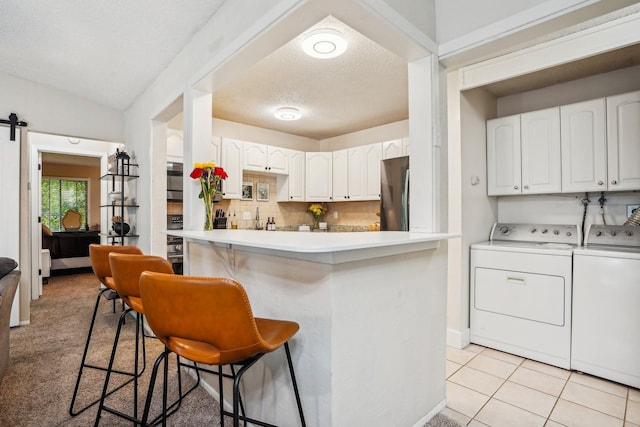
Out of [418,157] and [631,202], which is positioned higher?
[418,157]

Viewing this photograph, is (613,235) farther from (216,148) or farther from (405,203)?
(216,148)

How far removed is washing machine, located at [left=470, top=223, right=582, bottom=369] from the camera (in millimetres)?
2533

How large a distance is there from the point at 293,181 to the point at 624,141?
3.74m

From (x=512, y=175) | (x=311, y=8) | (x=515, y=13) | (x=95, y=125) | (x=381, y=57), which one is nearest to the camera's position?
(x=311, y=8)

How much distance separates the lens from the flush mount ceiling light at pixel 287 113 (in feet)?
13.1

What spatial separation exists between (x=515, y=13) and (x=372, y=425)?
2070 millimetres

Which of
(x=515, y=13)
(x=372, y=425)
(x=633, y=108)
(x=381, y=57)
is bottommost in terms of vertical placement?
(x=372, y=425)

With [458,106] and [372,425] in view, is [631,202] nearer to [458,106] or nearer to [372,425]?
[458,106]

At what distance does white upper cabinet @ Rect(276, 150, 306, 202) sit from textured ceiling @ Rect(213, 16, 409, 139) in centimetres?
46

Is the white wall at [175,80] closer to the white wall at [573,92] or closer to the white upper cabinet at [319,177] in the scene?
the white upper cabinet at [319,177]

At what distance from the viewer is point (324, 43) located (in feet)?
7.93

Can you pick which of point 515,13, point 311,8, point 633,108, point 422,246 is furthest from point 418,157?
point 633,108

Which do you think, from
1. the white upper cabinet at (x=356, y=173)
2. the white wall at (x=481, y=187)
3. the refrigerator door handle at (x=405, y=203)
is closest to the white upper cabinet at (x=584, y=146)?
the white wall at (x=481, y=187)

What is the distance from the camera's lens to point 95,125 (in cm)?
392
